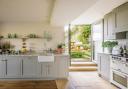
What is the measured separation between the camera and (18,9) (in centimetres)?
670

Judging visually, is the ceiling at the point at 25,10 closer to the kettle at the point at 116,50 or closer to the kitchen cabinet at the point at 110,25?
the kitchen cabinet at the point at 110,25

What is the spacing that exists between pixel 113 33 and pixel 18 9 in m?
3.14

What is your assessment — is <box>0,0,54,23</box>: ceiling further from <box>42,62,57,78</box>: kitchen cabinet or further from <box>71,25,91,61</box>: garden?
<box>71,25,91,61</box>: garden

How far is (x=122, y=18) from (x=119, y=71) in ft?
5.08

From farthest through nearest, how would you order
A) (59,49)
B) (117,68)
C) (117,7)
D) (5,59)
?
(59,49) → (5,59) → (117,7) → (117,68)

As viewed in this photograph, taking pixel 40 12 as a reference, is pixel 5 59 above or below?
below

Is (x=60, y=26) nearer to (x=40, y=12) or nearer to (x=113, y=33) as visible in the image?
(x=40, y=12)

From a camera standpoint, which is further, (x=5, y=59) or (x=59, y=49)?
(x=59, y=49)

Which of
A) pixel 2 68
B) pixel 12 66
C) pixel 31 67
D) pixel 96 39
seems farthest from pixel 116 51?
pixel 2 68

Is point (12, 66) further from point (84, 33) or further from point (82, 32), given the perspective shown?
point (84, 33)

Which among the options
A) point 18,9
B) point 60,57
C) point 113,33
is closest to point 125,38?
point 113,33

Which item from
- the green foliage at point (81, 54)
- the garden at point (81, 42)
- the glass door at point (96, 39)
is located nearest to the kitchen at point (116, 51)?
the glass door at point (96, 39)

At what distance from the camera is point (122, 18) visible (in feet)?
19.8

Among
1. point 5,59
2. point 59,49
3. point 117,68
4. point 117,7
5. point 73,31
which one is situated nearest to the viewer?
point 117,68
